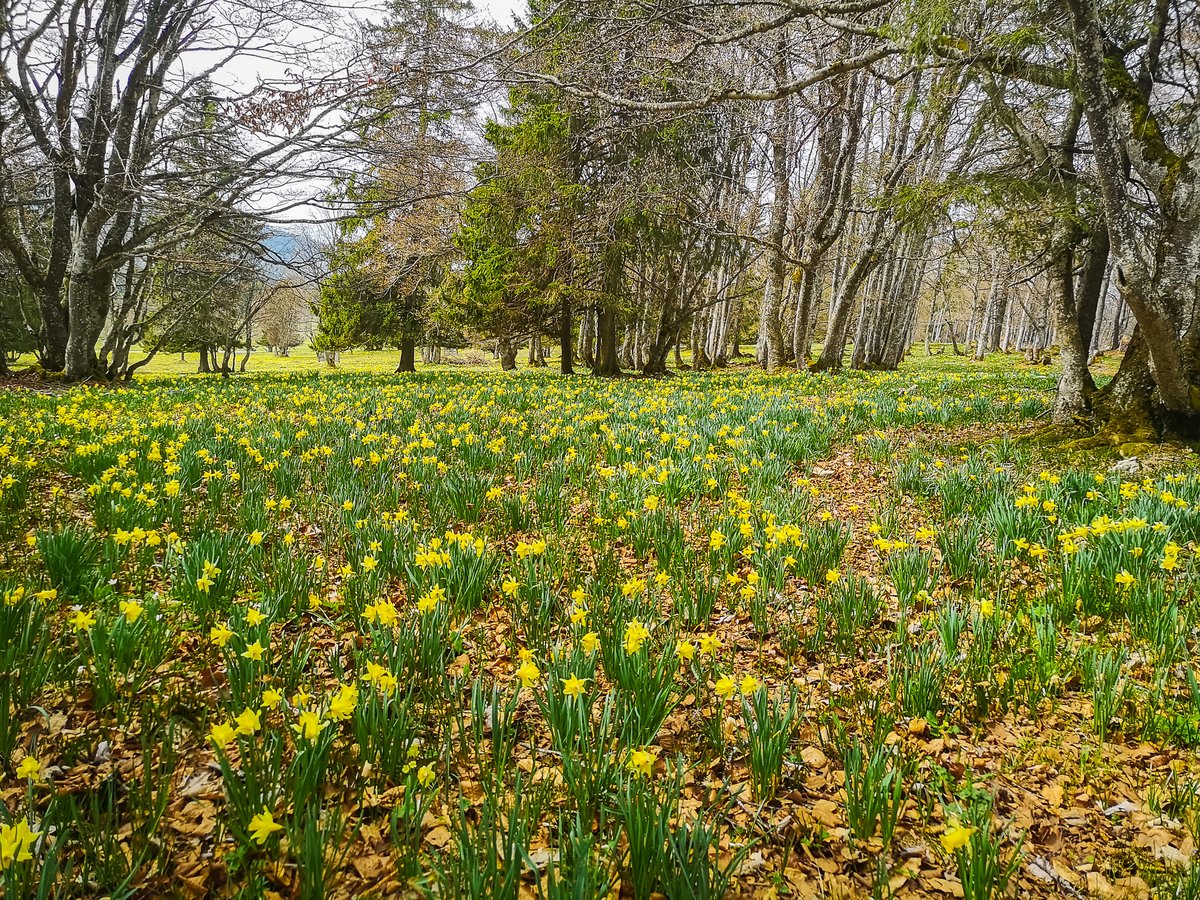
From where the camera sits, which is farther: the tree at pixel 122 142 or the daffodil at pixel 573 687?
the tree at pixel 122 142

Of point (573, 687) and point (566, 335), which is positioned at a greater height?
point (566, 335)

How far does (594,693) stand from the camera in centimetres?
187

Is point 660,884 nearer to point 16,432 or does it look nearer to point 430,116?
point 16,432

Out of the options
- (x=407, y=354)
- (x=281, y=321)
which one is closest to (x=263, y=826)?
(x=407, y=354)

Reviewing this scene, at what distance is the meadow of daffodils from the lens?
136cm

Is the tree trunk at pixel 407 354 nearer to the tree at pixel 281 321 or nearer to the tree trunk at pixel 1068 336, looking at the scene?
the tree at pixel 281 321

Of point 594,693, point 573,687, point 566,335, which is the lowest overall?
point 594,693

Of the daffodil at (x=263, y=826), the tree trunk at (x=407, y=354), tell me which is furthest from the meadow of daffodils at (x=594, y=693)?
the tree trunk at (x=407, y=354)

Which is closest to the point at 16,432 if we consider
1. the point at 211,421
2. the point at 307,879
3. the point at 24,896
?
the point at 211,421

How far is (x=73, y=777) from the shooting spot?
1.63 meters

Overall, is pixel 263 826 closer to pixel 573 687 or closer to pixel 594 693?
pixel 573 687

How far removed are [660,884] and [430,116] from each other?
398 inches

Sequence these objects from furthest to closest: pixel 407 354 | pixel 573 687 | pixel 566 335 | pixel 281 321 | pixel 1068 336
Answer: pixel 281 321
pixel 407 354
pixel 566 335
pixel 1068 336
pixel 573 687

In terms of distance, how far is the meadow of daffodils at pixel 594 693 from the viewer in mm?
1358
